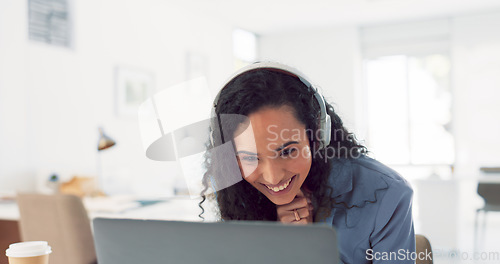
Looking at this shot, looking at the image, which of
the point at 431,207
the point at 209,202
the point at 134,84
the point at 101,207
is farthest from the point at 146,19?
the point at 209,202

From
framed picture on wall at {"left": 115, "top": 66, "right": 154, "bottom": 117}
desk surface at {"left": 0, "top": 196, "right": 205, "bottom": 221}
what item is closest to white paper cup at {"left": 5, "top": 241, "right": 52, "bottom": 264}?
desk surface at {"left": 0, "top": 196, "right": 205, "bottom": 221}

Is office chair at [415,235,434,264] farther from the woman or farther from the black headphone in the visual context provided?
the black headphone

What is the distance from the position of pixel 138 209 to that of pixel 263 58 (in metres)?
2.41

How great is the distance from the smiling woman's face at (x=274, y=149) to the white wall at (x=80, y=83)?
4.26 feet

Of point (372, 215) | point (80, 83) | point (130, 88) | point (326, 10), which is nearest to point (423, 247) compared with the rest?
point (372, 215)

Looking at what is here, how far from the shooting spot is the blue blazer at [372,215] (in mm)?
904

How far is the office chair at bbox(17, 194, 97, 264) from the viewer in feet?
6.03

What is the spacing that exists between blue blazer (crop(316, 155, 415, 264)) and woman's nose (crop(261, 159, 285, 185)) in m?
0.17

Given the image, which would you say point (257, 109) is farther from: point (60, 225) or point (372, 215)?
point (60, 225)

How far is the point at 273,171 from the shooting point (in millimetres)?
886

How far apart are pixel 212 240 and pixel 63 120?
9.70 feet

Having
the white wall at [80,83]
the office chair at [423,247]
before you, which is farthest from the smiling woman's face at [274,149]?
the white wall at [80,83]

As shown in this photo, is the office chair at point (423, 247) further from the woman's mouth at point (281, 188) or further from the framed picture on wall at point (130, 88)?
the framed picture on wall at point (130, 88)

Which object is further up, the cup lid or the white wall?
the white wall
